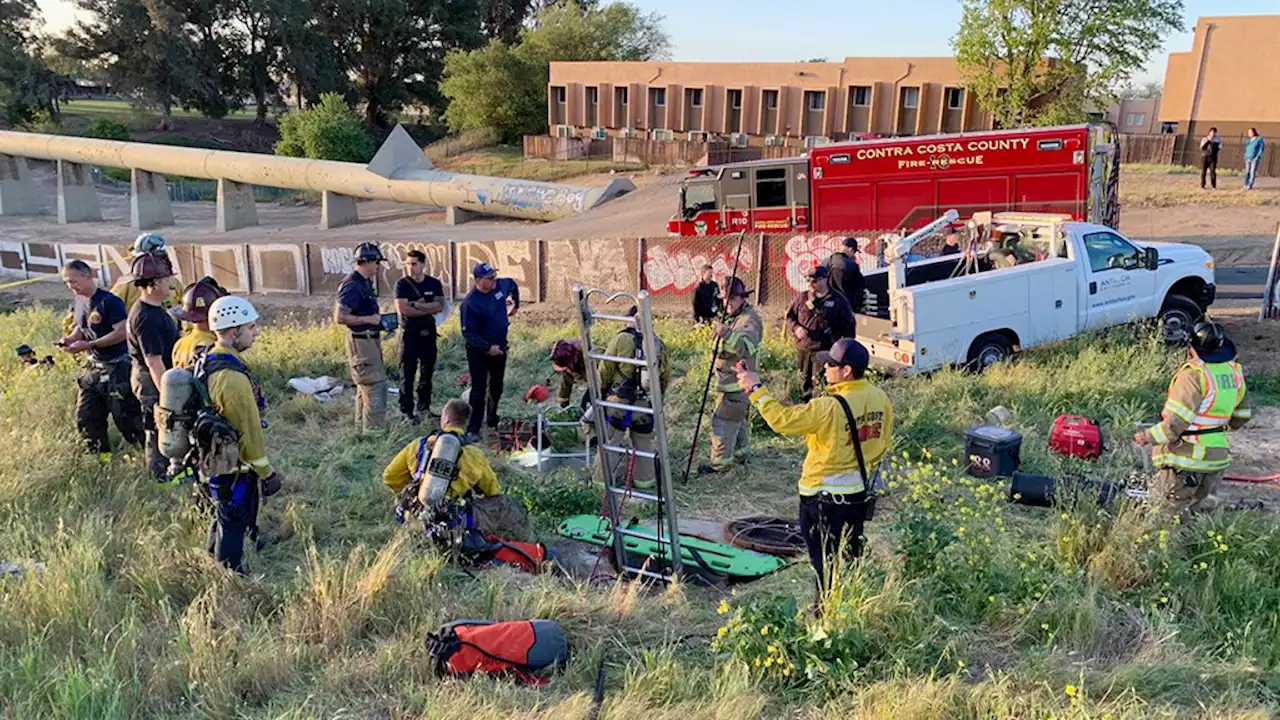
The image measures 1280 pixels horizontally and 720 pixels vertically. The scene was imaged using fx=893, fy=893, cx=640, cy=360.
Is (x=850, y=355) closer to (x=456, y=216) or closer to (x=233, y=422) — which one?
(x=233, y=422)

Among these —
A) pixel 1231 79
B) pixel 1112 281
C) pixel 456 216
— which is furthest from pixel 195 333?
pixel 1231 79

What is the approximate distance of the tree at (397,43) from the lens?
56.7 meters

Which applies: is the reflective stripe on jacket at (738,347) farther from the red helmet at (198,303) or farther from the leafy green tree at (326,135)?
the leafy green tree at (326,135)

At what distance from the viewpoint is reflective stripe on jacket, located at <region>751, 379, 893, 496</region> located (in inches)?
187

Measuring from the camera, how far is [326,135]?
1714 inches

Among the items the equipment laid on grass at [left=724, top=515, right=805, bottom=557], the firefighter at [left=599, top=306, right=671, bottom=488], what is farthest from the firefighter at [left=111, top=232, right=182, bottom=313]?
the equipment laid on grass at [left=724, top=515, right=805, bottom=557]

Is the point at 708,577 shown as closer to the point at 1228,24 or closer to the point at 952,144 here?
the point at 952,144

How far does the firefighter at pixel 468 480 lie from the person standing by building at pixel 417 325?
3.07m

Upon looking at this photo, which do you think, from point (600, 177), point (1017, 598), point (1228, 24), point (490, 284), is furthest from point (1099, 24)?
point (1017, 598)

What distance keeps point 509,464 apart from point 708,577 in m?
2.67

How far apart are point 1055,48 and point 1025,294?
22.8 meters

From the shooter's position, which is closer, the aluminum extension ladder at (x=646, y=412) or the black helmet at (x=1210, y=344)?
the aluminum extension ladder at (x=646, y=412)

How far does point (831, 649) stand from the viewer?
4.31 m

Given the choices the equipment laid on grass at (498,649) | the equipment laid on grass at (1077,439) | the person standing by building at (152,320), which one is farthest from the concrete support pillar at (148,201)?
the equipment laid on grass at (498,649)
